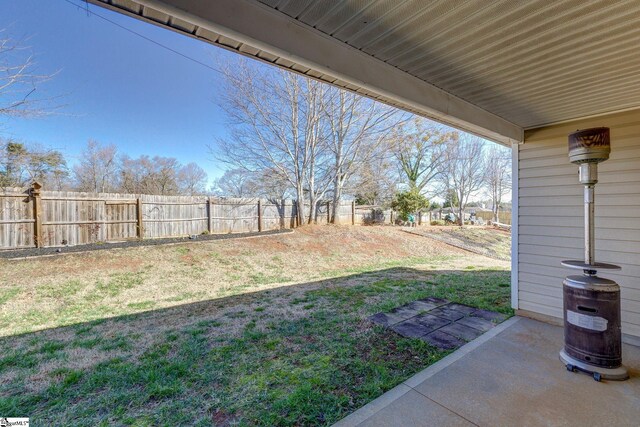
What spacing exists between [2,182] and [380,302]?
342 inches

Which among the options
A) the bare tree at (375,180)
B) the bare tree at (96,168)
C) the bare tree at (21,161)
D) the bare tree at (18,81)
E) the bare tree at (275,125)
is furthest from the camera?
the bare tree at (96,168)

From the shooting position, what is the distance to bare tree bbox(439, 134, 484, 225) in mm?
19141

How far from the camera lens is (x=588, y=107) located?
2.59m

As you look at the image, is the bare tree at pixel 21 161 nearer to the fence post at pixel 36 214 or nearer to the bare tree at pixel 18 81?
the fence post at pixel 36 214

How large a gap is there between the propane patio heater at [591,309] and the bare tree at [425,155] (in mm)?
14479

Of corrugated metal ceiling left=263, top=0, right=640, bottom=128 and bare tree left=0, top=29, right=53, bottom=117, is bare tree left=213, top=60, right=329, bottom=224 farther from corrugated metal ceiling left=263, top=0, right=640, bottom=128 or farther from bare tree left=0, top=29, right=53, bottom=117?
corrugated metal ceiling left=263, top=0, right=640, bottom=128

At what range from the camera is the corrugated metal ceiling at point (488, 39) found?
1290 mm

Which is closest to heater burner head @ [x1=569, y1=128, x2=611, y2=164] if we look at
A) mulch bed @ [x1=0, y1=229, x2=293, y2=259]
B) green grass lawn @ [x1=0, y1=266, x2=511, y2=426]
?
green grass lawn @ [x1=0, y1=266, x2=511, y2=426]

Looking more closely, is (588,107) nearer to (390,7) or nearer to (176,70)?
(390,7)

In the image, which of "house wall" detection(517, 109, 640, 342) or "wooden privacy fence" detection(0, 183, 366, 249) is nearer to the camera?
"house wall" detection(517, 109, 640, 342)

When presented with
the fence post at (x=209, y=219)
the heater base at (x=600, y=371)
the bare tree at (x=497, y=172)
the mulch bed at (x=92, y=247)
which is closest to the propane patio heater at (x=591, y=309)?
the heater base at (x=600, y=371)

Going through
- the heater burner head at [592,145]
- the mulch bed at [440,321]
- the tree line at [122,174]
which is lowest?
the mulch bed at [440,321]

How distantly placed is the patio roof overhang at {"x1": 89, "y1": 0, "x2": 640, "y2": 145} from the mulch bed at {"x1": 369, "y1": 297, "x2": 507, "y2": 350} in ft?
6.89

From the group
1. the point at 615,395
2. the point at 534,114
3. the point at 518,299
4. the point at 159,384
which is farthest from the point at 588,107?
the point at 159,384
